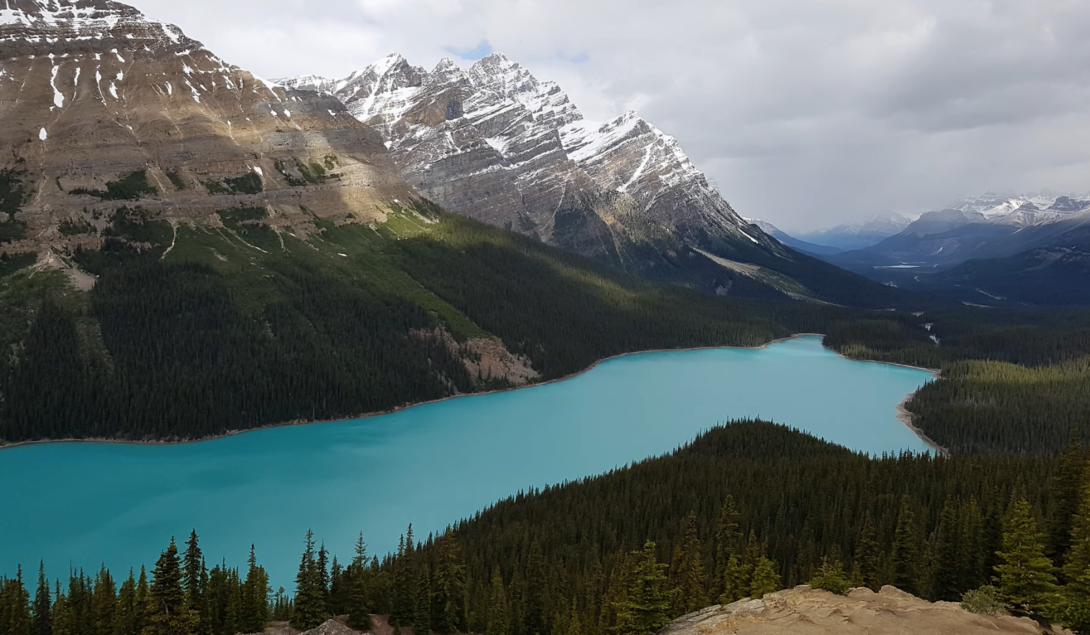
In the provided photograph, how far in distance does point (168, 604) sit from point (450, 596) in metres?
13.9

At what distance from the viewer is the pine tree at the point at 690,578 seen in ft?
129

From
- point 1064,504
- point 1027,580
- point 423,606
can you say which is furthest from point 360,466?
point 1027,580

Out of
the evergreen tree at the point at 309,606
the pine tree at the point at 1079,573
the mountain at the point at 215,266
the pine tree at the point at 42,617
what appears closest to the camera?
the pine tree at the point at 1079,573

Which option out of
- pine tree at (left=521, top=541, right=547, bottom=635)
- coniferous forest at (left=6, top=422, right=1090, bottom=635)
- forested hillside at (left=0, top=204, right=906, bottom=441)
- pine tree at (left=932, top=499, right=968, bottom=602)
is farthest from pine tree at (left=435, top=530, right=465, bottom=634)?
forested hillside at (left=0, top=204, right=906, bottom=441)

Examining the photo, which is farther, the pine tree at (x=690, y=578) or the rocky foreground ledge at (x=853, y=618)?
the pine tree at (x=690, y=578)

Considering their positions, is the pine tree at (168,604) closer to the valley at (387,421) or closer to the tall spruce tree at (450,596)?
the valley at (387,421)

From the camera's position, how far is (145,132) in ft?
480

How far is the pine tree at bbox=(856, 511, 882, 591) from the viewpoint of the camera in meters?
42.7

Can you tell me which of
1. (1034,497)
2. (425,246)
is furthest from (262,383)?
(1034,497)

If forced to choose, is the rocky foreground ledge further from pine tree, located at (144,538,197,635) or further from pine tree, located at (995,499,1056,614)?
pine tree, located at (144,538,197,635)

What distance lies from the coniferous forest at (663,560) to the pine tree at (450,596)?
138 mm

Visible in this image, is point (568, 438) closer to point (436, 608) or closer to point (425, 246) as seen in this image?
point (436, 608)

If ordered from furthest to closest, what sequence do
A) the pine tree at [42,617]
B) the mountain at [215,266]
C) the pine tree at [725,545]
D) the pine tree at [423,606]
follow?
the mountain at [215,266] < the pine tree at [42,617] < the pine tree at [725,545] < the pine tree at [423,606]

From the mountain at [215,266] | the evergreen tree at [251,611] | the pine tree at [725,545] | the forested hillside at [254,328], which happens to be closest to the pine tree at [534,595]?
the pine tree at [725,545]
